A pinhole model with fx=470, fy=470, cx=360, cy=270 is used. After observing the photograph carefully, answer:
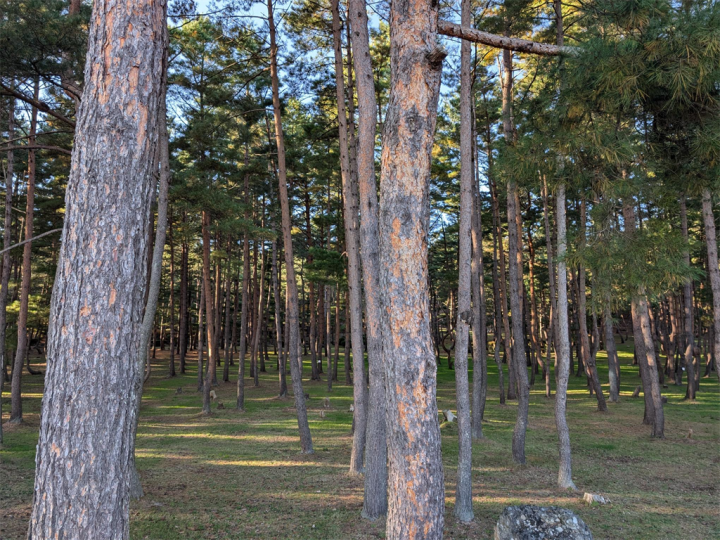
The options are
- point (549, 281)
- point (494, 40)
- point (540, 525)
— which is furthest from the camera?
point (549, 281)

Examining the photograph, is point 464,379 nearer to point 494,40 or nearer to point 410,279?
point 410,279

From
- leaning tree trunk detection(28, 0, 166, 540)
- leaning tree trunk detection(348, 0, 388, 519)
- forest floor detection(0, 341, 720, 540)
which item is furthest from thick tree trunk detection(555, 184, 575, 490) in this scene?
leaning tree trunk detection(28, 0, 166, 540)

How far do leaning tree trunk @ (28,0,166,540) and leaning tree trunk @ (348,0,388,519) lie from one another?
14.8ft

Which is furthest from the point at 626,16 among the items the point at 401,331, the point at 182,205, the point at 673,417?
the point at 673,417

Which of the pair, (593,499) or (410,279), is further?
(593,499)

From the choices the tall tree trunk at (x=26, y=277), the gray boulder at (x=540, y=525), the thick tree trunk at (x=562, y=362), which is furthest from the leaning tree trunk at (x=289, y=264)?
the tall tree trunk at (x=26, y=277)

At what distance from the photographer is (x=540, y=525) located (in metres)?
5.95

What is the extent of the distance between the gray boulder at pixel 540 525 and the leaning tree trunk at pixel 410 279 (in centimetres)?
263

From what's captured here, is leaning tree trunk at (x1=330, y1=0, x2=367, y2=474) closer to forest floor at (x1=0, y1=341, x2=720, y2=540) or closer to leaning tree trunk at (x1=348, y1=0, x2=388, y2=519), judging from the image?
forest floor at (x1=0, y1=341, x2=720, y2=540)

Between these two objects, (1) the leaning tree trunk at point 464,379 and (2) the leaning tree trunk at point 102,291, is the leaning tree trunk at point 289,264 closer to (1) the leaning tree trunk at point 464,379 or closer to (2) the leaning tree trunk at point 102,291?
(1) the leaning tree trunk at point 464,379

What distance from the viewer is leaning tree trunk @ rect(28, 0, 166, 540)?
111 inches

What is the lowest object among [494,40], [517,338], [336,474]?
[336,474]

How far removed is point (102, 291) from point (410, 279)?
2.38m

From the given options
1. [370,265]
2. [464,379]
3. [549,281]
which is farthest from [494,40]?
[549,281]
